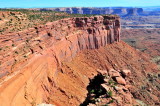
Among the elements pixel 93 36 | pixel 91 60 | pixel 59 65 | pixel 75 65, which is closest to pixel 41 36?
pixel 59 65

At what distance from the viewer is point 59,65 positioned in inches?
1624

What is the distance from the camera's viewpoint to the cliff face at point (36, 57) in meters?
26.5

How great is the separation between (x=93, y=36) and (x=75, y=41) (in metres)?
9.19

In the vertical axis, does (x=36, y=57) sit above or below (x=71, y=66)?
above

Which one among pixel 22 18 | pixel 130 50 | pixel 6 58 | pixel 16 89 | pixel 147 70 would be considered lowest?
pixel 147 70

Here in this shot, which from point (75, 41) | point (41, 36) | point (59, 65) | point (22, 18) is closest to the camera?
point (41, 36)

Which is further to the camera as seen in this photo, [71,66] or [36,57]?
[71,66]

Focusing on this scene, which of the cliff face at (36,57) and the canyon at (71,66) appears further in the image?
the canyon at (71,66)

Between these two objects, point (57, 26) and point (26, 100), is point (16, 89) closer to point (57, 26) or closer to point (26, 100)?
point (26, 100)

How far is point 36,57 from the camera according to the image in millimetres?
32844

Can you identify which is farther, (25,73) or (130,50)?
(130,50)

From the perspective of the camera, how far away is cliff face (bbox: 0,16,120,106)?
26469mm

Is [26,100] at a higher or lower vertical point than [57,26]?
lower

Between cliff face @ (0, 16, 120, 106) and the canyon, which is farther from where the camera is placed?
the canyon
